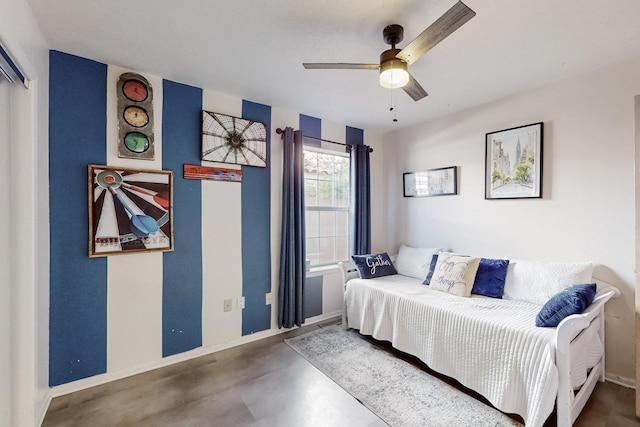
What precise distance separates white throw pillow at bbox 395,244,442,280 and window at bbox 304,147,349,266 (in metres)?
0.70

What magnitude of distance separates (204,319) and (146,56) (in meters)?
2.19

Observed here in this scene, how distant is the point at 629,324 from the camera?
6.91 feet

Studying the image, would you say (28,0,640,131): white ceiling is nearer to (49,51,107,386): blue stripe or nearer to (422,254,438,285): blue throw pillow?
(49,51,107,386): blue stripe

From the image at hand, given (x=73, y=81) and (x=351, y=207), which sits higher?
(x=73, y=81)

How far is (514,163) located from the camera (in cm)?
267

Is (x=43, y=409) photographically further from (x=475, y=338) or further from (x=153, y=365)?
(x=475, y=338)

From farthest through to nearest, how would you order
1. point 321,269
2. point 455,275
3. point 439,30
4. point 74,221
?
point 321,269, point 455,275, point 74,221, point 439,30

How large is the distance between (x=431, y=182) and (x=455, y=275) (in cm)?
123

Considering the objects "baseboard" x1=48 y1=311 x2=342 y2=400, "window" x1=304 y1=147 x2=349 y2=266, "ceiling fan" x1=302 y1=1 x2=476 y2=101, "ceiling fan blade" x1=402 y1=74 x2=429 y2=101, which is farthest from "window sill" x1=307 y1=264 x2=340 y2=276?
"ceiling fan" x1=302 y1=1 x2=476 y2=101

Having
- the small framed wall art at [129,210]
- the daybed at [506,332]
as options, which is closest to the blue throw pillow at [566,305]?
the daybed at [506,332]

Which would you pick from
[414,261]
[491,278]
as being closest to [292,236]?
[414,261]

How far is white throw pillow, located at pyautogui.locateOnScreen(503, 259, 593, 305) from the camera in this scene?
2154mm

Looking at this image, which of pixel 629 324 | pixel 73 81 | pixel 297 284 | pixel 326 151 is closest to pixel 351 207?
pixel 326 151

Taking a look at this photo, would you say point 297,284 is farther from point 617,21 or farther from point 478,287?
point 617,21
